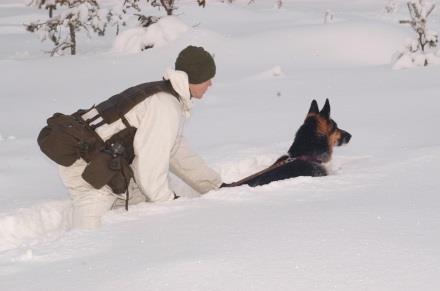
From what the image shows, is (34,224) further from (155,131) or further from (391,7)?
(391,7)

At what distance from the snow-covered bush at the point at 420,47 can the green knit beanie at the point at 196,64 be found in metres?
5.04

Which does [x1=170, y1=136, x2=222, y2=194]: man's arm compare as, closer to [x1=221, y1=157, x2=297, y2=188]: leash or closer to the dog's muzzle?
[x1=221, y1=157, x2=297, y2=188]: leash

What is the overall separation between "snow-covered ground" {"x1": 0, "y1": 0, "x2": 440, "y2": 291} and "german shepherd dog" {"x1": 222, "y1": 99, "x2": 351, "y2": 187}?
18cm

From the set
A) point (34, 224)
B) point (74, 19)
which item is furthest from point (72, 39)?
point (34, 224)

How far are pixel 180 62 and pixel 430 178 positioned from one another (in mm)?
1556

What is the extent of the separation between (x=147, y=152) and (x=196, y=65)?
0.54 m

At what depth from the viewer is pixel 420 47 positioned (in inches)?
321

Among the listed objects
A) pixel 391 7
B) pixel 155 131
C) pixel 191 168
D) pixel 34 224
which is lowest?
pixel 391 7

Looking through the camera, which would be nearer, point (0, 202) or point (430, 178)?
point (430, 178)

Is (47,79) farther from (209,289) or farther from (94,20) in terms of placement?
(209,289)

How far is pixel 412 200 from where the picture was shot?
3191 mm

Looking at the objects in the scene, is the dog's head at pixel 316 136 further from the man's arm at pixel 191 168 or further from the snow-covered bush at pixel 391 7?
the snow-covered bush at pixel 391 7

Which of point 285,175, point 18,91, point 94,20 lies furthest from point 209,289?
point 94,20

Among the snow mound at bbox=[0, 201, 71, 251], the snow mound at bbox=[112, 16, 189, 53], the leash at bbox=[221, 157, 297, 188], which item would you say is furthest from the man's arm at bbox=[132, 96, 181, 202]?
the snow mound at bbox=[112, 16, 189, 53]
